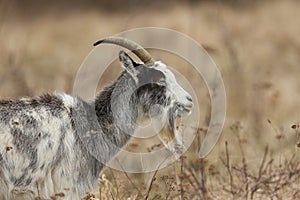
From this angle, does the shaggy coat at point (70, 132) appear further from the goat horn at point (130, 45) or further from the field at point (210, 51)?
the field at point (210, 51)

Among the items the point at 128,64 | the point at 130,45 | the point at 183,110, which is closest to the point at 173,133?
the point at 183,110

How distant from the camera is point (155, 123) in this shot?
853cm

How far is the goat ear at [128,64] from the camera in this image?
834 cm

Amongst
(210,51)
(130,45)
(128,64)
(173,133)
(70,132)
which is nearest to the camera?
(70,132)

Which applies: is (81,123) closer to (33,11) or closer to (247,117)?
(247,117)

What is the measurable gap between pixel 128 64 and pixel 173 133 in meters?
0.81

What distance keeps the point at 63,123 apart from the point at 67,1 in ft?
52.4

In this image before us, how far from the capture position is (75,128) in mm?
8016

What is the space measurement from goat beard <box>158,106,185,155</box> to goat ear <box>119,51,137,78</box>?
19.7 inches

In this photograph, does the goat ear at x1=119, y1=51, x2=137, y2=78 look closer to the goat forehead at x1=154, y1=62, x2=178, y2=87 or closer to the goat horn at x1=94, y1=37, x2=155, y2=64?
the goat horn at x1=94, y1=37, x2=155, y2=64

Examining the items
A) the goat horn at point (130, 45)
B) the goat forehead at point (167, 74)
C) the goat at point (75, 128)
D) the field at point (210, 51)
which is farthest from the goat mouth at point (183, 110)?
the field at point (210, 51)

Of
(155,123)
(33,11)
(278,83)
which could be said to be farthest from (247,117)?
(33,11)

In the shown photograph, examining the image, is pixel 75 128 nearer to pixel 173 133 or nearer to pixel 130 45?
pixel 130 45

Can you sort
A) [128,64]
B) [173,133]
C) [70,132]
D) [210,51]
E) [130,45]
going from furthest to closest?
1. [210,51]
2. [173,133]
3. [128,64]
4. [130,45]
5. [70,132]
